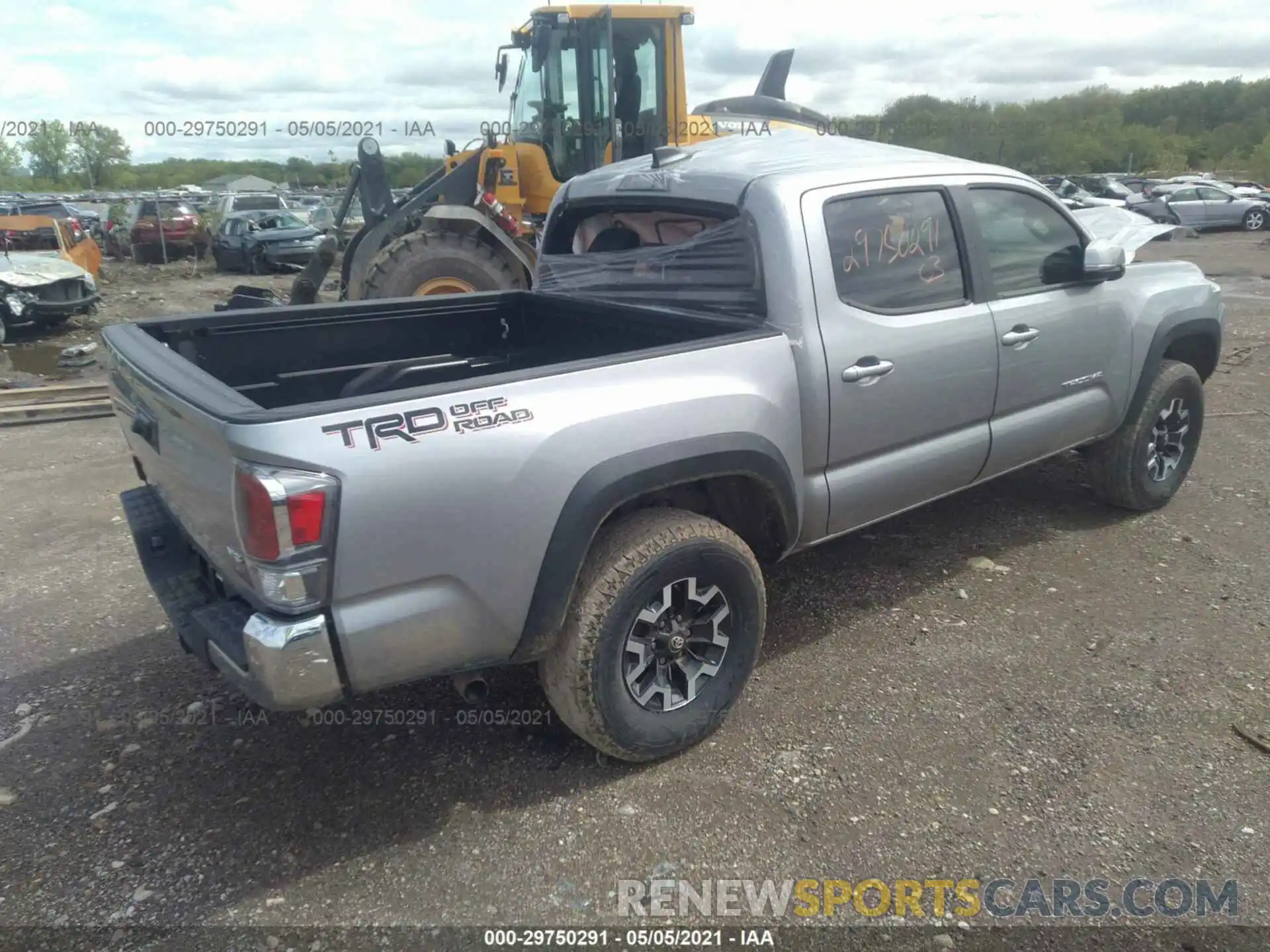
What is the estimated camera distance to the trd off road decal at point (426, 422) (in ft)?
7.52

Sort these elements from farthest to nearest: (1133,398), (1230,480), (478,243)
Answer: (478,243), (1230,480), (1133,398)

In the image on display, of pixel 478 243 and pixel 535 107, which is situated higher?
pixel 535 107

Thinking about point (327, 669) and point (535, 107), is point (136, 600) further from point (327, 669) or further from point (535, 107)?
point (535, 107)

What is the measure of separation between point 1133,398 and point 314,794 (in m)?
4.26

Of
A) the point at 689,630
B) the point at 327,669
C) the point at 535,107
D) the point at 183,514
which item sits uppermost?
the point at 535,107

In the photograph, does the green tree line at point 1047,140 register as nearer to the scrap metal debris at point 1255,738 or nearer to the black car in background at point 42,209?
the black car in background at point 42,209

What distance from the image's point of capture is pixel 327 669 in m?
2.35

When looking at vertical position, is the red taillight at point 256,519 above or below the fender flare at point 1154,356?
above

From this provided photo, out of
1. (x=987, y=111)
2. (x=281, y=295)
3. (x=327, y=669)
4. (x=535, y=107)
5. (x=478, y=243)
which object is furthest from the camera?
(x=987, y=111)

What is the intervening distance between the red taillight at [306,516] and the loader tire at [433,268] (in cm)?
549

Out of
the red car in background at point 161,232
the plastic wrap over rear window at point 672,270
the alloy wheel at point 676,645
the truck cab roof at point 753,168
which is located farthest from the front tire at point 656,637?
the red car in background at point 161,232

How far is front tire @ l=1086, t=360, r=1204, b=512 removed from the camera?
473 cm

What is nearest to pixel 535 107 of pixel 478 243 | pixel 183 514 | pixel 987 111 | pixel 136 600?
pixel 478 243

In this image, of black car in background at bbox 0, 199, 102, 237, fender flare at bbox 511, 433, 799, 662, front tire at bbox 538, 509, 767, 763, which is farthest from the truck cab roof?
black car in background at bbox 0, 199, 102, 237
